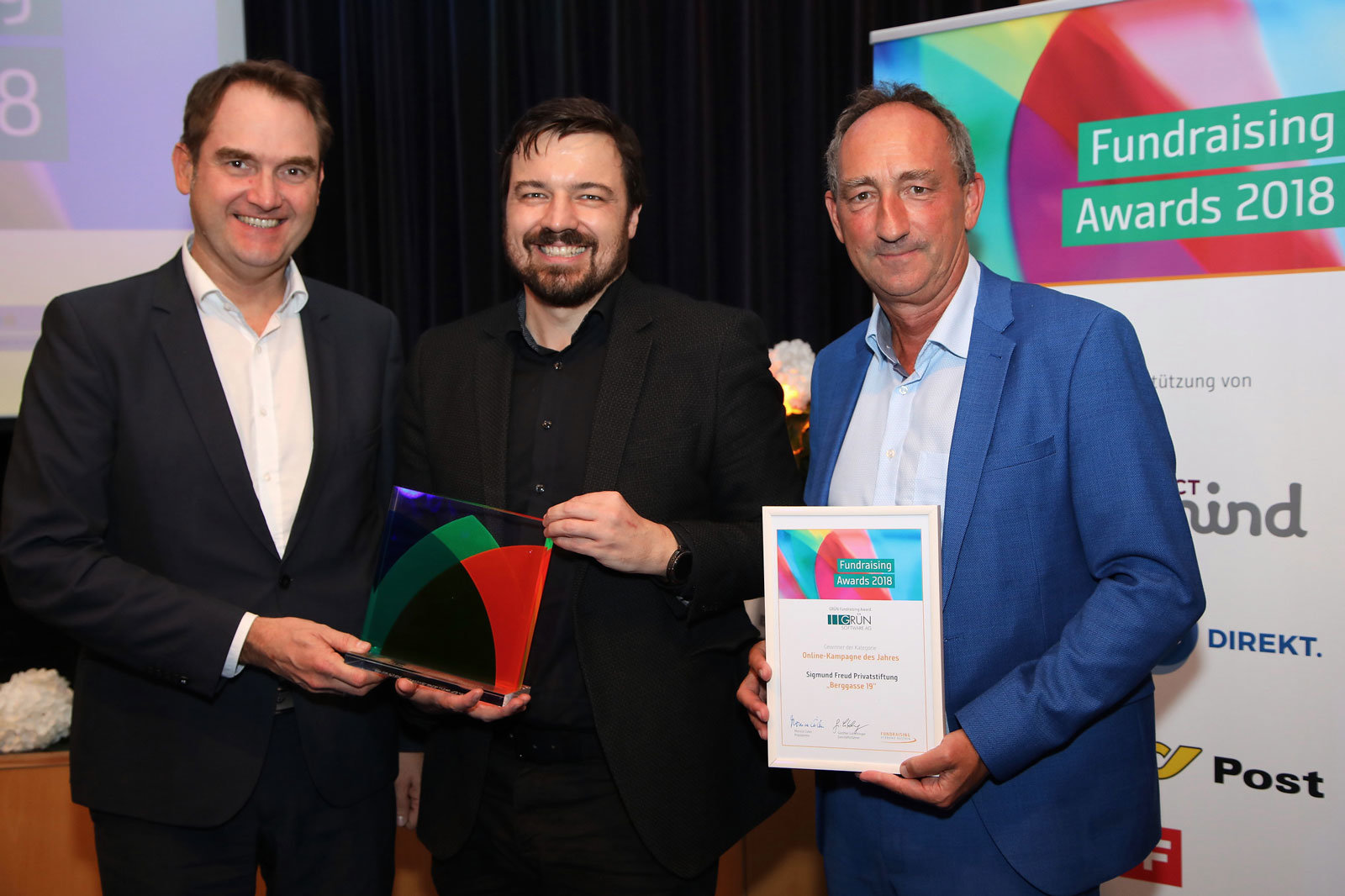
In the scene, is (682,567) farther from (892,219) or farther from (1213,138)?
(1213,138)

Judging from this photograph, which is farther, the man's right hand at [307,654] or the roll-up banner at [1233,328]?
the roll-up banner at [1233,328]

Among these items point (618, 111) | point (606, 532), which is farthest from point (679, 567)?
point (618, 111)

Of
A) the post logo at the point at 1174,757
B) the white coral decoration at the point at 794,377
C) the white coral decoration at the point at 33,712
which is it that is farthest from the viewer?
the white coral decoration at the point at 794,377

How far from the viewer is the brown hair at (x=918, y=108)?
1.84m

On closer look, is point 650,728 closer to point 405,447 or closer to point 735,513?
point 735,513

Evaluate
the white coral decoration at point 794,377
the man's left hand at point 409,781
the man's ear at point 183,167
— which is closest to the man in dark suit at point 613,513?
the man's left hand at point 409,781

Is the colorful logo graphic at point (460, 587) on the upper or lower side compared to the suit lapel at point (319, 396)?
lower

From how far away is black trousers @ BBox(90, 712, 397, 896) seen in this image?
6.16 feet

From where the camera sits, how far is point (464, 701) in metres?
1.73

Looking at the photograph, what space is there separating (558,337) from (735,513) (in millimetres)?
554

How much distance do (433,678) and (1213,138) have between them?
2.43 metres

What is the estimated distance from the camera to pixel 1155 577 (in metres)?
1.52

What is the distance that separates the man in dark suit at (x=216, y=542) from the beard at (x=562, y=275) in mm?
479
